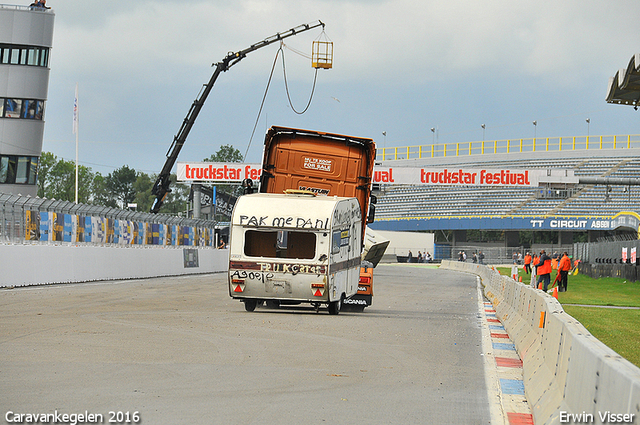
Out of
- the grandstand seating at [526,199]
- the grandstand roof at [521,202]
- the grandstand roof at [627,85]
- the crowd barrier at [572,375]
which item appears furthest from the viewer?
the grandstand seating at [526,199]

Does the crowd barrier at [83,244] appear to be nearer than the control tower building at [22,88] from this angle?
Yes

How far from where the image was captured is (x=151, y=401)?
7.05 m

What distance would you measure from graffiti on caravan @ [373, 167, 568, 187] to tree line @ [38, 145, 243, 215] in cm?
7489

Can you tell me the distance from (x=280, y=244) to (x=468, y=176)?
42538 mm

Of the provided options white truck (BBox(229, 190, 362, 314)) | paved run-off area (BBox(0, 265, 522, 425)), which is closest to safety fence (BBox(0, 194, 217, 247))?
paved run-off area (BBox(0, 265, 522, 425))

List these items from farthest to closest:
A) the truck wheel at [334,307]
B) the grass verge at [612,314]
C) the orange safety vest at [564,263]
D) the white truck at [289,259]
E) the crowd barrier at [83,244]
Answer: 1. the orange safety vest at [564,263]
2. the crowd barrier at [83,244]
3. the truck wheel at [334,307]
4. the white truck at [289,259]
5. the grass verge at [612,314]

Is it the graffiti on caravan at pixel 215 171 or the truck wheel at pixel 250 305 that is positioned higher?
the graffiti on caravan at pixel 215 171

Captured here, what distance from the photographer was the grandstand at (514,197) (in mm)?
83000

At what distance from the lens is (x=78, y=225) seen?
29.2m

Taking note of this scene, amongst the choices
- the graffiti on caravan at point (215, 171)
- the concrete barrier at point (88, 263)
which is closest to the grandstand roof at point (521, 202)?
the graffiti on caravan at point (215, 171)

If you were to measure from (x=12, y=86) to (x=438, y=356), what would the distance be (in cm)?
5144

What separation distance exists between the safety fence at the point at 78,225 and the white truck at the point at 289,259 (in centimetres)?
1087

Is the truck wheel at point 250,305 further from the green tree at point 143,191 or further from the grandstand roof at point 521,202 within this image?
the green tree at point 143,191

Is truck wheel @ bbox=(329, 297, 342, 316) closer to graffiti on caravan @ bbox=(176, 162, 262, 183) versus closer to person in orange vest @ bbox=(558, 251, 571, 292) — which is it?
person in orange vest @ bbox=(558, 251, 571, 292)
